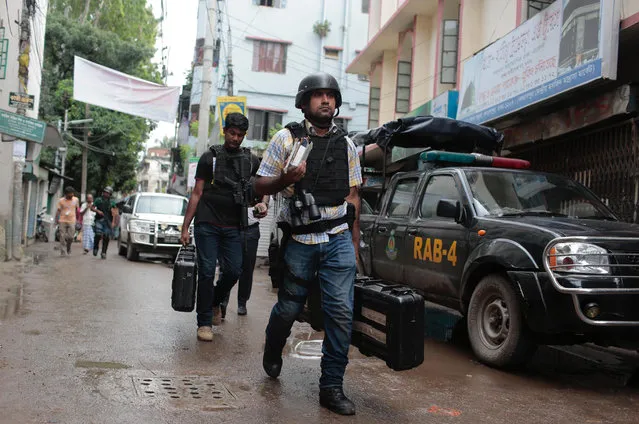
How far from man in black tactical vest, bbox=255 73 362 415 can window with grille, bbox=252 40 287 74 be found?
31252 mm

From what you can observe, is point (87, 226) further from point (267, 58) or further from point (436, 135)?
point (267, 58)

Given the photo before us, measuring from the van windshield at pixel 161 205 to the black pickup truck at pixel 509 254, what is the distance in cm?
968

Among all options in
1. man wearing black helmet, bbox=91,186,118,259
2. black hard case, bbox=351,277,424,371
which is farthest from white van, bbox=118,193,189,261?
black hard case, bbox=351,277,424,371

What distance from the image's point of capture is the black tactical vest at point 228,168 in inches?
241

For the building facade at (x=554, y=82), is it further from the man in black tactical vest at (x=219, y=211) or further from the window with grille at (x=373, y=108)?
the window with grille at (x=373, y=108)

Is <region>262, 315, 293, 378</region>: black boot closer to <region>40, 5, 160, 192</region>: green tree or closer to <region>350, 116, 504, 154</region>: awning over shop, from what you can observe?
<region>350, 116, 504, 154</region>: awning over shop

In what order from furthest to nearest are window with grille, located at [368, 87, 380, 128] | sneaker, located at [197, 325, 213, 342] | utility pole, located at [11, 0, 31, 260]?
window with grille, located at [368, 87, 380, 128]
utility pole, located at [11, 0, 31, 260]
sneaker, located at [197, 325, 213, 342]

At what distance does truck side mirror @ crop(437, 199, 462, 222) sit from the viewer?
5973mm

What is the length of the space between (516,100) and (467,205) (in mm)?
5000

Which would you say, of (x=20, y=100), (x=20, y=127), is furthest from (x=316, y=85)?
(x=20, y=100)

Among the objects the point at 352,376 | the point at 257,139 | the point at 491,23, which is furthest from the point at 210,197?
the point at 257,139

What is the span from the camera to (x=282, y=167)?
4270mm

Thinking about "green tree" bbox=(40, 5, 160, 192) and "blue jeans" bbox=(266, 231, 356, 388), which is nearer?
"blue jeans" bbox=(266, 231, 356, 388)

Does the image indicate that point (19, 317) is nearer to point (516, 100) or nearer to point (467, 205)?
point (467, 205)
